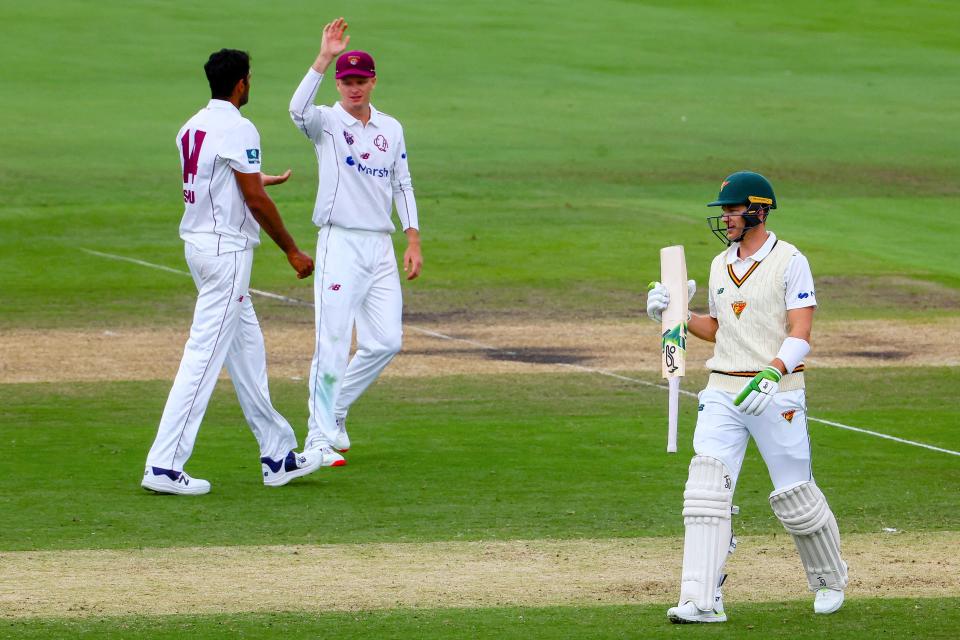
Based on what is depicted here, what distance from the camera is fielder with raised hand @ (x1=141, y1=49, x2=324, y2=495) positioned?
9.34m

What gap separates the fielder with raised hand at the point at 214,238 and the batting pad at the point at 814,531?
3.43 m

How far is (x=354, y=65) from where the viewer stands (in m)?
10.2

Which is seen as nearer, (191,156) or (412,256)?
(191,156)

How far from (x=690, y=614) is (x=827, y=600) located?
656 millimetres

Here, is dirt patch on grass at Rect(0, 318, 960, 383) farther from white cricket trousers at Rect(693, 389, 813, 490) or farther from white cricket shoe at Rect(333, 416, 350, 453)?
white cricket trousers at Rect(693, 389, 813, 490)

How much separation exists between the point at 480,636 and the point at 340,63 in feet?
15.0

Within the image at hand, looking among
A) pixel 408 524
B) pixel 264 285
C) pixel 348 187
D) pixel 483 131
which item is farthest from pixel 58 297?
pixel 483 131

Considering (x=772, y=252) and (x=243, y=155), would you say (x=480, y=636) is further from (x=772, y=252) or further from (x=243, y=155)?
(x=243, y=155)

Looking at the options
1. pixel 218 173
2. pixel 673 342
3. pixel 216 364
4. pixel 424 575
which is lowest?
pixel 424 575

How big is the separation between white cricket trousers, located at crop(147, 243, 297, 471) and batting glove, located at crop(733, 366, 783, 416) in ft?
11.2

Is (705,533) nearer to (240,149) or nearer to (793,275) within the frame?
(793,275)

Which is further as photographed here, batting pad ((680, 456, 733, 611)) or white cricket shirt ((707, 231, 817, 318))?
white cricket shirt ((707, 231, 817, 318))

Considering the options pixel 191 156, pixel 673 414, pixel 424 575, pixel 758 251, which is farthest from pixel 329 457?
pixel 758 251

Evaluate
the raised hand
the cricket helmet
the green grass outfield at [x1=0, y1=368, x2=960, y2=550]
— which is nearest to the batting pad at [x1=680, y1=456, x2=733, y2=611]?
the cricket helmet
